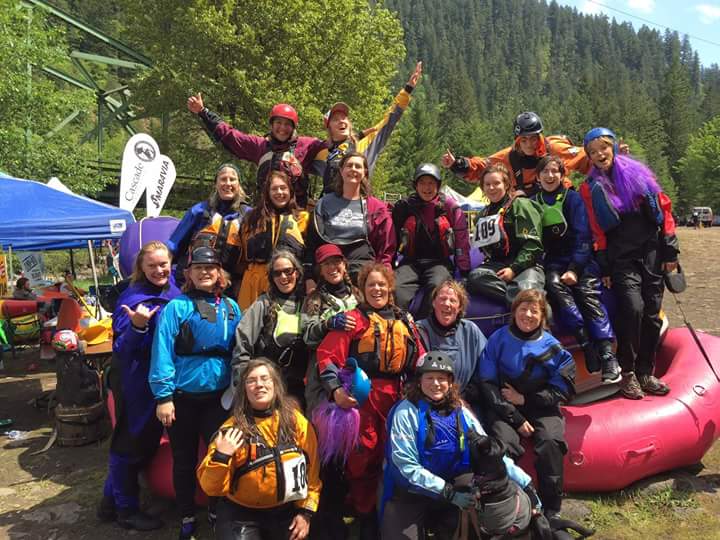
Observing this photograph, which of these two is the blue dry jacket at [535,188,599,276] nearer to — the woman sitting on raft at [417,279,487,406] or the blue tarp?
the woman sitting on raft at [417,279,487,406]

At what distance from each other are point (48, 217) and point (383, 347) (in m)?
6.21

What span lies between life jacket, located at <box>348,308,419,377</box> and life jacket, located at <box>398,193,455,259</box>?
4.13 feet

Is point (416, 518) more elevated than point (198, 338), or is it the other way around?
point (198, 338)

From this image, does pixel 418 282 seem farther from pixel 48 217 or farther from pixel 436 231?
pixel 48 217

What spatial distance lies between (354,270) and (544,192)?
1847mm

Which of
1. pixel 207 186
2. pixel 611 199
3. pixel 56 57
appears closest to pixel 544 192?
pixel 611 199

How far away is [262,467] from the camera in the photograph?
3.14 metres

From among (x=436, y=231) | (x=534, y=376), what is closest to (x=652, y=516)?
(x=534, y=376)

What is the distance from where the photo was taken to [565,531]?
3.81m

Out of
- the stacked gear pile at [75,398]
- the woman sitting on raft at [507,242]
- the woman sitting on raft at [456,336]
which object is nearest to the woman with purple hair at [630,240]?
the woman sitting on raft at [507,242]

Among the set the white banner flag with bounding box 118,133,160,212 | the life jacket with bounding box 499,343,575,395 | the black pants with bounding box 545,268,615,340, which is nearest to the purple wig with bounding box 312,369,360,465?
the life jacket with bounding box 499,343,575,395

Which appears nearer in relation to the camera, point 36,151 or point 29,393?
point 29,393

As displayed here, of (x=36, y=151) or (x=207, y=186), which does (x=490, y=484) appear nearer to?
(x=36, y=151)

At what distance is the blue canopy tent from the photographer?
24.2 feet
